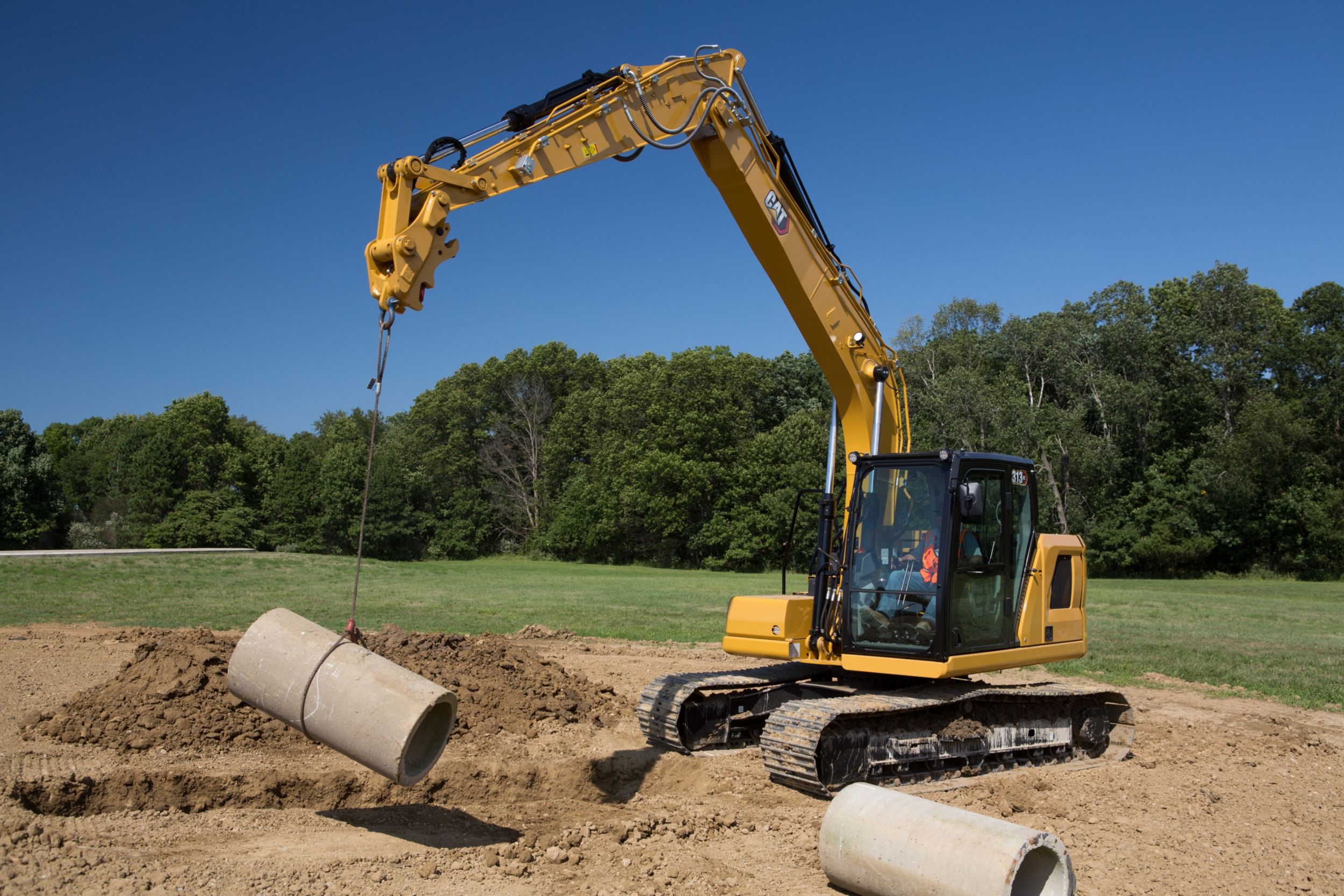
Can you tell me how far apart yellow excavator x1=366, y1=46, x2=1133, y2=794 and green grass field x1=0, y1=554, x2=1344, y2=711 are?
6379 mm

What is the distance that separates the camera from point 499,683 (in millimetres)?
10781

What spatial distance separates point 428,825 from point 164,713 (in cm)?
337

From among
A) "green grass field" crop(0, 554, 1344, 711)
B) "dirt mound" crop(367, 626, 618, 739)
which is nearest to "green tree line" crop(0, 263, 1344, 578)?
"green grass field" crop(0, 554, 1344, 711)

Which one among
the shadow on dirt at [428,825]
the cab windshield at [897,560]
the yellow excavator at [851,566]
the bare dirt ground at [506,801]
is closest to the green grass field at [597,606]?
the bare dirt ground at [506,801]

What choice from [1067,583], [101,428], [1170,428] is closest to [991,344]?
[1170,428]

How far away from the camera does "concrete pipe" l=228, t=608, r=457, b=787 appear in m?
6.31

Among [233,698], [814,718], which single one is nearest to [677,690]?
[814,718]

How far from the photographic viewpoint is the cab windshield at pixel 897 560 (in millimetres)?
8586

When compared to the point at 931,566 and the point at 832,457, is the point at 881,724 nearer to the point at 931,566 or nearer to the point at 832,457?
the point at 931,566

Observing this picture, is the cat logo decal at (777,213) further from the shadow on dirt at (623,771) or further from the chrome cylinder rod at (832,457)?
the shadow on dirt at (623,771)

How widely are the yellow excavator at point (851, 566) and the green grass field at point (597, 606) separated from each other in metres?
6.38

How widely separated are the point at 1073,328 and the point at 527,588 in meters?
41.7

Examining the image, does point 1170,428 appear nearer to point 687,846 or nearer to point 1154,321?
point 1154,321

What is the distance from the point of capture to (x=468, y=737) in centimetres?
959
